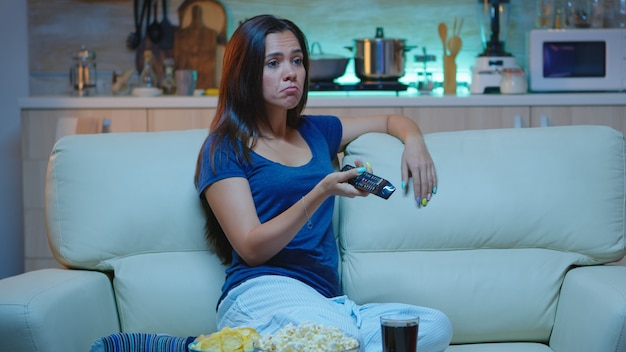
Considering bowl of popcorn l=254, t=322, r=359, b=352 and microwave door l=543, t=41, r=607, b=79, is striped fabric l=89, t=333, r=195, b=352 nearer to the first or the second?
bowl of popcorn l=254, t=322, r=359, b=352

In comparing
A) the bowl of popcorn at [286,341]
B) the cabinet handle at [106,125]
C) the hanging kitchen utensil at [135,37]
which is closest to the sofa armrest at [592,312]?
the bowl of popcorn at [286,341]

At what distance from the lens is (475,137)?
2.40 metres

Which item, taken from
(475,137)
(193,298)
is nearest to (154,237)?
(193,298)

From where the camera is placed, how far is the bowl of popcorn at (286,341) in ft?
4.35

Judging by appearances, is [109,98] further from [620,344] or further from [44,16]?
[620,344]

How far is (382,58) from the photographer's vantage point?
4273 millimetres

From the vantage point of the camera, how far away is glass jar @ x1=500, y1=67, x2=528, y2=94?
13.7 ft

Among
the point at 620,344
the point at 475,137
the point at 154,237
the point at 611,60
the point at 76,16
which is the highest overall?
the point at 76,16

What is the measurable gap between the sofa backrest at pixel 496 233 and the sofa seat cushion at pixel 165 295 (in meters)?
0.38

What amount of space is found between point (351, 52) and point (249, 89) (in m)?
2.57

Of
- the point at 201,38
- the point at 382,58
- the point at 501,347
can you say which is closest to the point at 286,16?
the point at 201,38

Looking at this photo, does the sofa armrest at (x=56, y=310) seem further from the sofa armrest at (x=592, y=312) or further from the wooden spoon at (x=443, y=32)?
the wooden spoon at (x=443, y=32)

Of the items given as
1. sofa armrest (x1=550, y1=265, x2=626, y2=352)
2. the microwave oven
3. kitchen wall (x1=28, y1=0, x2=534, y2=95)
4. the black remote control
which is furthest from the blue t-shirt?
kitchen wall (x1=28, y1=0, x2=534, y2=95)

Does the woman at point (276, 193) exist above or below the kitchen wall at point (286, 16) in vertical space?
below
